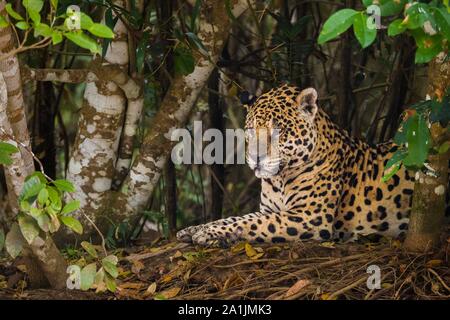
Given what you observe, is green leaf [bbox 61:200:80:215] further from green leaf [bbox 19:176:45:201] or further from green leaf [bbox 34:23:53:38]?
green leaf [bbox 34:23:53:38]

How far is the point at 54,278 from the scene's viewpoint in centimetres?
595

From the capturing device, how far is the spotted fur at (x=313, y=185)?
671 centimetres

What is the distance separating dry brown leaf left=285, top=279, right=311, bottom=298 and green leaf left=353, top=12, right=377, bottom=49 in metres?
2.31

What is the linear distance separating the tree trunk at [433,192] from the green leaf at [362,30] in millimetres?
1562

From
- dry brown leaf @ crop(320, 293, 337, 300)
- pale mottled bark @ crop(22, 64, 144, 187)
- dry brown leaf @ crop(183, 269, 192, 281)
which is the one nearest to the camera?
dry brown leaf @ crop(320, 293, 337, 300)

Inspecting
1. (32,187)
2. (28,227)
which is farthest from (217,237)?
(32,187)

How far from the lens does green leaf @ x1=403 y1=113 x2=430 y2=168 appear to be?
4770 millimetres

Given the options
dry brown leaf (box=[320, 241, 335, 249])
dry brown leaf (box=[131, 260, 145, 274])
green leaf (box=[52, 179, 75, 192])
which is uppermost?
green leaf (box=[52, 179, 75, 192])

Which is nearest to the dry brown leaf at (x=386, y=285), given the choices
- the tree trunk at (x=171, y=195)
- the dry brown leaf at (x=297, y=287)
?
the dry brown leaf at (x=297, y=287)

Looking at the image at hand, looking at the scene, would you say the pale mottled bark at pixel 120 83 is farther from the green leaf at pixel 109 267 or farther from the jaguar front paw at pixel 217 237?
the green leaf at pixel 109 267

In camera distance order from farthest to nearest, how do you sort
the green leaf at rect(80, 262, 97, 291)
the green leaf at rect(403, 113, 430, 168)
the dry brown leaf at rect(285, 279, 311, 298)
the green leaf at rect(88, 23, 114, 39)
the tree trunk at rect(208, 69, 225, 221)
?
the tree trunk at rect(208, 69, 225, 221) → the dry brown leaf at rect(285, 279, 311, 298) → the green leaf at rect(80, 262, 97, 291) → the green leaf at rect(403, 113, 430, 168) → the green leaf at rect(88, 23, 114, 39)

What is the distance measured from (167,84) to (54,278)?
2742mm

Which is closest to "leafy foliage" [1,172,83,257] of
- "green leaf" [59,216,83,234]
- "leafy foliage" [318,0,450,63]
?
"green leaf" [59,216,83,234]

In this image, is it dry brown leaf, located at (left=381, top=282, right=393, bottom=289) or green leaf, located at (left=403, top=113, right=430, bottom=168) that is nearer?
green leaf, located at (left=403, top=113, right=430, bottom=168)
